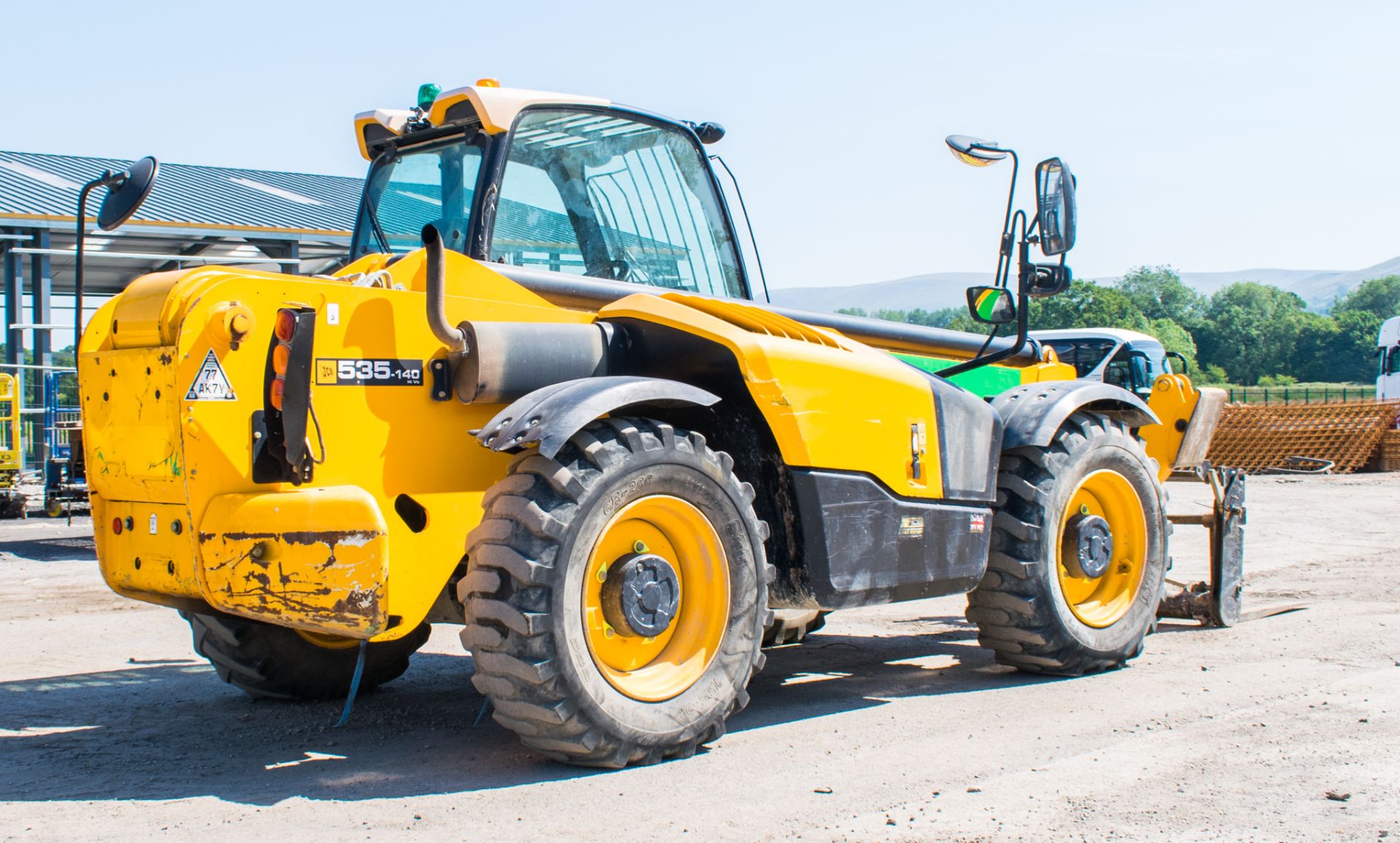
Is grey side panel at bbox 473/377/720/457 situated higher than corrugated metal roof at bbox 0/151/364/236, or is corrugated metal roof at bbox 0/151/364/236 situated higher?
corrugated metal roof at bbox 0/151/364/236

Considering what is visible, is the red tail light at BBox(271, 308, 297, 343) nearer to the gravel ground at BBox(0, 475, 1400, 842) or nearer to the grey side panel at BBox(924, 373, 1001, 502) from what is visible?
the gravel ground at BBox(0, 475, 1400, 842)

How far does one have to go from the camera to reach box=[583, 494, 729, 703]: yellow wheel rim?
15.1 ft

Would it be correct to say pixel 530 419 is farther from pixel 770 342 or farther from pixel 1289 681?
pixel 1289 681

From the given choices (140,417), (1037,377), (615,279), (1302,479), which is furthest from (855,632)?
(1302,479)

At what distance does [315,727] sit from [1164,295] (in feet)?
449

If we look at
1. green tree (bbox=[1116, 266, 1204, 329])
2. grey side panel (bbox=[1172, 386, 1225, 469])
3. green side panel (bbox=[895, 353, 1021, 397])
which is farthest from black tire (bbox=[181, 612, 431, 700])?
green tree (bbox=[1116, 266, 1204, 329])

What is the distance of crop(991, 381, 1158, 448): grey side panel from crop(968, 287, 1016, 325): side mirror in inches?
15.8

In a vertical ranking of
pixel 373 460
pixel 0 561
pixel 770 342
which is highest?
pixel 770 342

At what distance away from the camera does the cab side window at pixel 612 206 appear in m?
5.35

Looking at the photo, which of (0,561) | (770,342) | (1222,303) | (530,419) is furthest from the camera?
(1222,303)

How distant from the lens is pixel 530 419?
169 inches

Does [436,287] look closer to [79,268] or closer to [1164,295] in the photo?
[79,268]

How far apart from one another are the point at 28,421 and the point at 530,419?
20.1m

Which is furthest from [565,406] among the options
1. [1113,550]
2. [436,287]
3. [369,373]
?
[1113,550]
